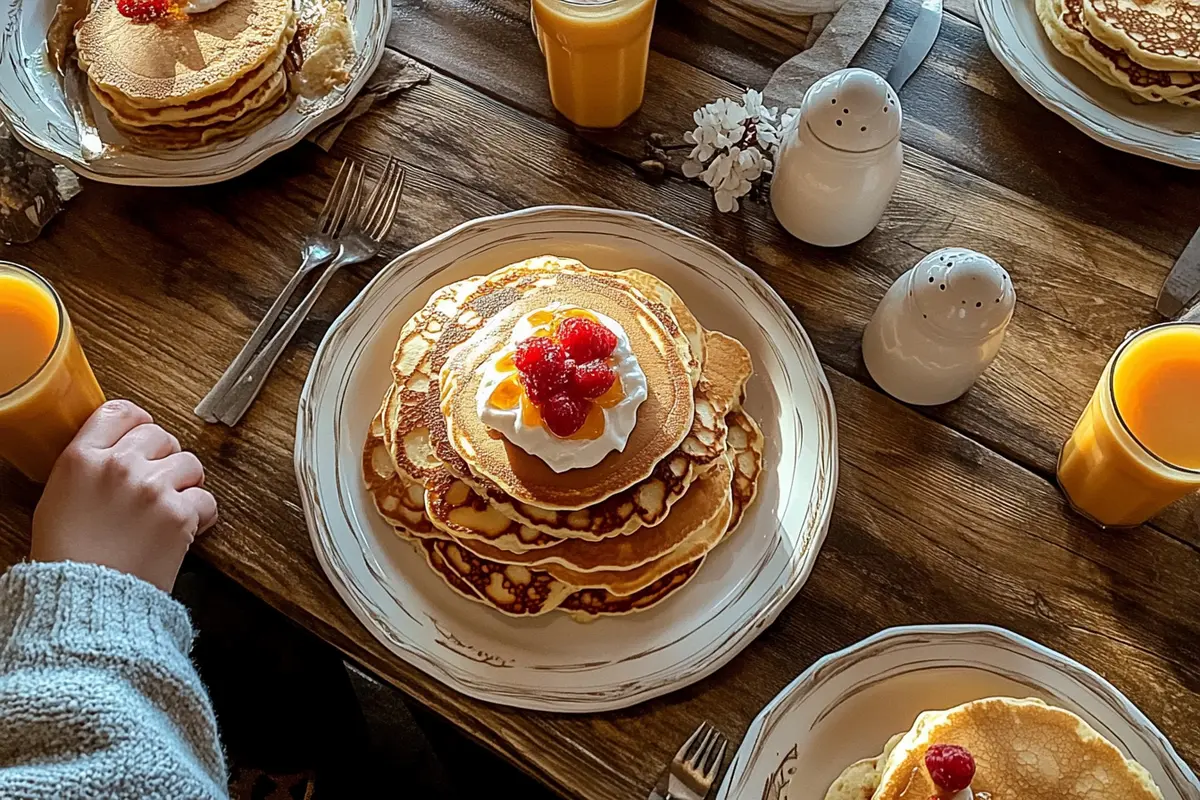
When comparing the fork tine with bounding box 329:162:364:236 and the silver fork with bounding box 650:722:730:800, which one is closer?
the silver fork with bounding box 650:722:730:800

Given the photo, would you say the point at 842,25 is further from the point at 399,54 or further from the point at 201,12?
the point at 201,12

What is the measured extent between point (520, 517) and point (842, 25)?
36.7 inches

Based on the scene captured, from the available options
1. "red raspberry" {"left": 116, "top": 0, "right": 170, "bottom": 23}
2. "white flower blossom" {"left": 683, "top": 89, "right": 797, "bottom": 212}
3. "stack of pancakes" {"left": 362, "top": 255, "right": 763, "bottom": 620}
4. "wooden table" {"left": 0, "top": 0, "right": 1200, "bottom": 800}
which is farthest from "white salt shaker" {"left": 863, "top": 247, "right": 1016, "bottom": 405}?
"red raspberry" {"left": 116, "top": 0, "right": 170, "bottom": 23}

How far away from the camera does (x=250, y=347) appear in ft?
4.25

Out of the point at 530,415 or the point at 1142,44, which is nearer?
the point at 530,415

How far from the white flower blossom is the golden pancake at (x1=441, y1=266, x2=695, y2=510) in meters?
0.26

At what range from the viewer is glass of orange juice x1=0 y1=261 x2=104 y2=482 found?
44.3 inches

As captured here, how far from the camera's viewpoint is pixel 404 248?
4.55 ft

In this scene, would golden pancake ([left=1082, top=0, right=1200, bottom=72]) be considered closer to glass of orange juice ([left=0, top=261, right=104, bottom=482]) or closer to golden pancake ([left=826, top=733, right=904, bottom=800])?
golden pancake ([left=826, top=733, right=904, bottom=800])

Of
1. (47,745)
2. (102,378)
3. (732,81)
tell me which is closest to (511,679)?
(47,745)

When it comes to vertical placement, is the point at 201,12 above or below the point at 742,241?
above

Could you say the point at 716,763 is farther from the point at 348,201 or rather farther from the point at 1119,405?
the point at 348,201

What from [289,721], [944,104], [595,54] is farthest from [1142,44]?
[289,721]

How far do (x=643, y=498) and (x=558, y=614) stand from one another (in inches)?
6.3
